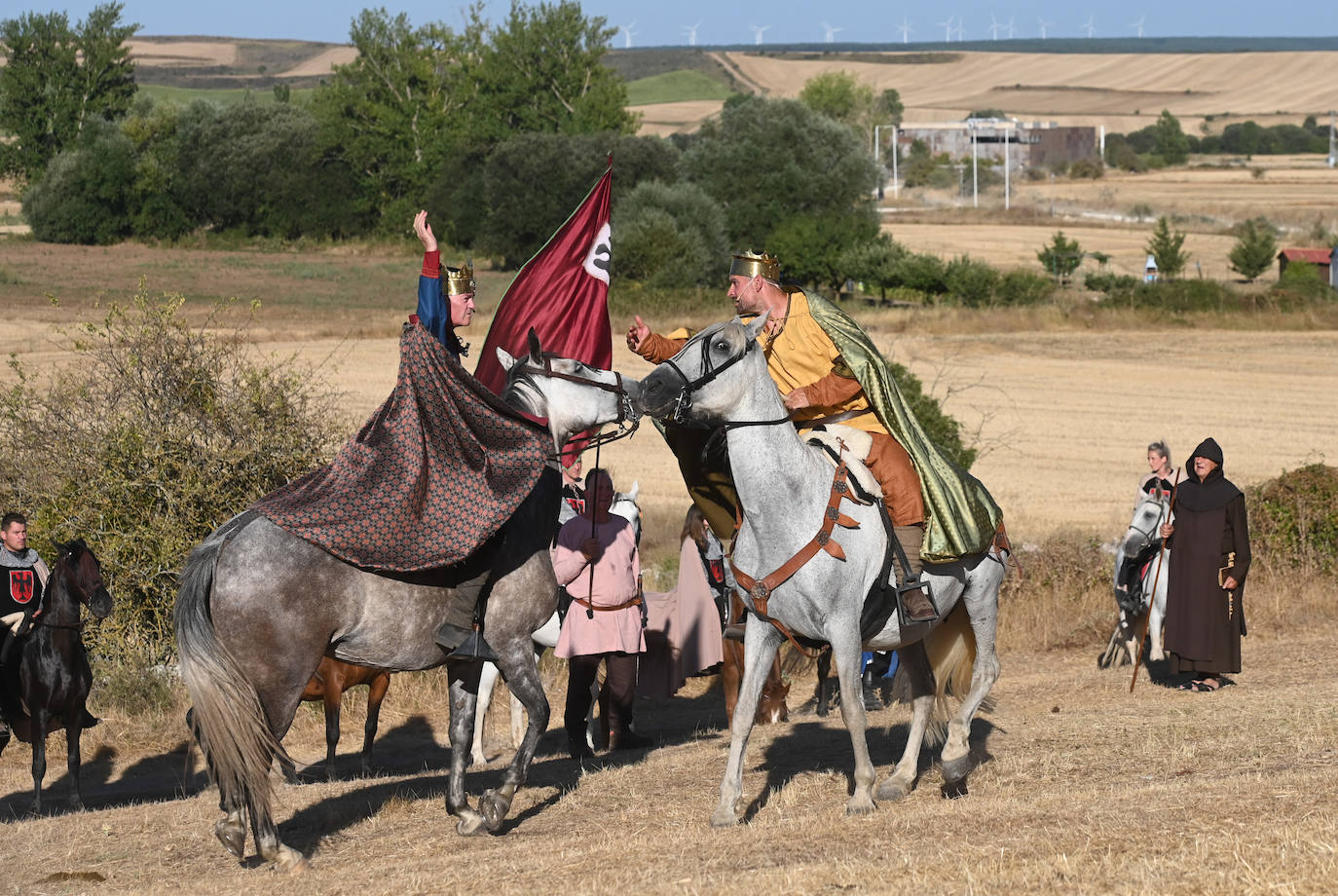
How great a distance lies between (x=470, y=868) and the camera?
7.47 metres

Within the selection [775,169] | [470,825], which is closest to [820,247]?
[775,169]

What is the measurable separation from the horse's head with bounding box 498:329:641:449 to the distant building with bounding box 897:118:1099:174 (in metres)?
141

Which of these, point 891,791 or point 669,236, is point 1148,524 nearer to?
point 891,791

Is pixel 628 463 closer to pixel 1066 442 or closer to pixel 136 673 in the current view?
pixel 1066 442

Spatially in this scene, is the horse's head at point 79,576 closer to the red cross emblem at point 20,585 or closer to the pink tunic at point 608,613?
the red cross emblem at point 20,585

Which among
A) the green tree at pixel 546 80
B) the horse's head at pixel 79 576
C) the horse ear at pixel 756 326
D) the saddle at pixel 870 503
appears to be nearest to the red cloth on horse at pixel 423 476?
the horse ear at pixel 756 326

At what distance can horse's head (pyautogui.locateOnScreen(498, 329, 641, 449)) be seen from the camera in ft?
27.1

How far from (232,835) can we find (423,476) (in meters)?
1.99

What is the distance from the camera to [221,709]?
7496mm

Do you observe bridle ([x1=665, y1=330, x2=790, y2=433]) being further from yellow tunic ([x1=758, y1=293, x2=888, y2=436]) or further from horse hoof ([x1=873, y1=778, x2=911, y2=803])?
horse hoof ([x1=873, y1=778, x2=911, y2=803])

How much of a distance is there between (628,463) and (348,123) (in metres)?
62.4

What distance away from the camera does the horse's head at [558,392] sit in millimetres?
8258

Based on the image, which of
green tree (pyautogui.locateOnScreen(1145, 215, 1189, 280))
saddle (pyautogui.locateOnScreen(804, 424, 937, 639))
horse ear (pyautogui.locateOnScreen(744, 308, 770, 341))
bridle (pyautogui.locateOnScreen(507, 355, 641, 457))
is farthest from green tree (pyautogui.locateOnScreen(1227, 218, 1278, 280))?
horse ear (pyautogui.locateOnScreen(744, 308, 770, 341))

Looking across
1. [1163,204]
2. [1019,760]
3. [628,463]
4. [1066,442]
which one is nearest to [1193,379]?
[1066,442]
